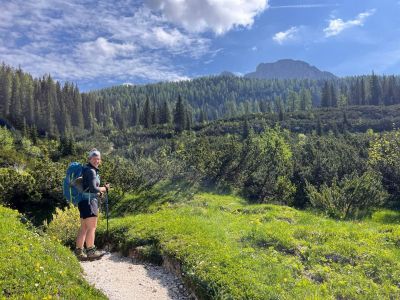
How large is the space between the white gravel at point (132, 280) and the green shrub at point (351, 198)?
16.1 metres

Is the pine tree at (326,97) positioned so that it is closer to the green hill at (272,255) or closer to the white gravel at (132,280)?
the green hill at (272,255)

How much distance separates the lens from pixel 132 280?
10711 mm

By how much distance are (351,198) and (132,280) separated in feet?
69.1

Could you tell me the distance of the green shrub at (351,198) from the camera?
2541 centimetres

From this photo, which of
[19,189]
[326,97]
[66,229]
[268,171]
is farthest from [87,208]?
[326,97]

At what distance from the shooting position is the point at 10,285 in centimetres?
700

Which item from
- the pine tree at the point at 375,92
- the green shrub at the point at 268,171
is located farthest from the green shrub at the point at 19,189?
the pine tree at the point at 375,92

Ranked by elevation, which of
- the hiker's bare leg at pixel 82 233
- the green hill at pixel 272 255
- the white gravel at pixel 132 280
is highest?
the hiker's bare leg at pixel 82 233

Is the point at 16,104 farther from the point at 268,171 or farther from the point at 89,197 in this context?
the point at 89,197

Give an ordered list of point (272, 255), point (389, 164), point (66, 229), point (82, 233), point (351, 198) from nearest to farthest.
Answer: point (82, 233), point (272, 255), point (66, 229), point (351, 198), point (389, 164)

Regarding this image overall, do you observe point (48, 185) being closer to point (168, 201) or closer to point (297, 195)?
point (168, 201)

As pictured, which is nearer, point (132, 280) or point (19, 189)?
point (132, 280)

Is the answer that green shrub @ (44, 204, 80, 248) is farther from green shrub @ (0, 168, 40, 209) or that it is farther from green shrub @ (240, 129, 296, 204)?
green shrub @ (0, 168, 40, 209)

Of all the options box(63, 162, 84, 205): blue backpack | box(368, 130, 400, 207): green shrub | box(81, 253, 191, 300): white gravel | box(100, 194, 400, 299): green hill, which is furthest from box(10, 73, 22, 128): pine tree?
box(63, 162, 84, 205): blue backpack
